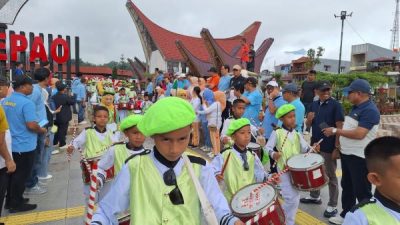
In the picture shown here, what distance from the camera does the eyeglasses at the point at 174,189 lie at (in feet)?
5.90

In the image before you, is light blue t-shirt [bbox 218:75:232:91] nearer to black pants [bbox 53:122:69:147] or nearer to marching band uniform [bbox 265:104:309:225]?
black pants [bbox 53:122:69:147]

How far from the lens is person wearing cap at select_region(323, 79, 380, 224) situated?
3.83 m

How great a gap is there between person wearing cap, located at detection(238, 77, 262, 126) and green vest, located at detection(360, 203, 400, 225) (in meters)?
4.97

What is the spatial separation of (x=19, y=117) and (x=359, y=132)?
4.47 metres

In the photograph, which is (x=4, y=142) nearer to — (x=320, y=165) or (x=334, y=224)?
(x=320, y=165)

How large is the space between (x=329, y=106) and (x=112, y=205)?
3.64m

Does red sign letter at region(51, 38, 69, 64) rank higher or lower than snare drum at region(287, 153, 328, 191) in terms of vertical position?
higher

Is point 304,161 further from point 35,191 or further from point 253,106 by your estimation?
point 35,191

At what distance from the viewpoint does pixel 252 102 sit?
673 centimetres

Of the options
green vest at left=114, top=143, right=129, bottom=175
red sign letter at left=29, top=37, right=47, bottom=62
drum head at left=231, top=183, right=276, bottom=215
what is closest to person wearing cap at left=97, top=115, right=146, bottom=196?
green vest at left=114, top=143, right=129, bottom=175

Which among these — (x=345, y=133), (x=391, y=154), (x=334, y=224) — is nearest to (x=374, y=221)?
(x=391, y=154)

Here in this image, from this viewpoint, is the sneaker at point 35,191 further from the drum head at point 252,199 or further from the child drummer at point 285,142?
the drum head at point 252,199

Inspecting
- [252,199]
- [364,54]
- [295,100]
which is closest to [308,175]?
[252,199]

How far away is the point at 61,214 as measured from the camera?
4.75 m
